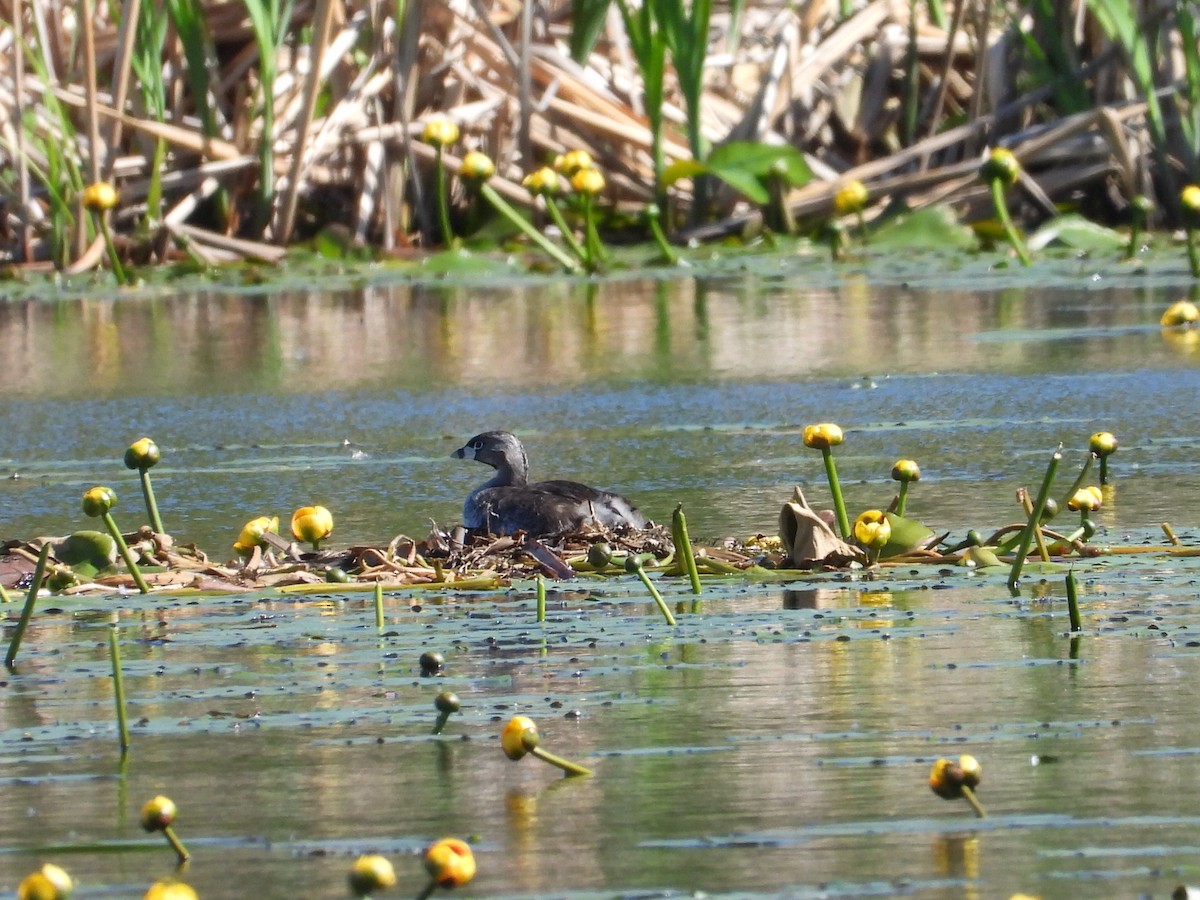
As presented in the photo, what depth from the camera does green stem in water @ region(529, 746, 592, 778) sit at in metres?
2.83

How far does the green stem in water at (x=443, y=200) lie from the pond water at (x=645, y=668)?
237 centimetres

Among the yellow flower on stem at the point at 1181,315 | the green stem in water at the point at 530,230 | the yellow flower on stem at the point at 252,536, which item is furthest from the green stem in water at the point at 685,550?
the green stem in water at the point at 530,230

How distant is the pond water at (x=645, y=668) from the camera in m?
2.66

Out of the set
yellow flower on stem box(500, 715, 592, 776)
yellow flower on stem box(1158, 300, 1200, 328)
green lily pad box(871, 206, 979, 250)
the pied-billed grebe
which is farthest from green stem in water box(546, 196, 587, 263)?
yellow flower on stem box(500, 715, 592, 776)

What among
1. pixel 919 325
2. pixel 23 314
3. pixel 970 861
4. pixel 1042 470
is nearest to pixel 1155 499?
pixel 1042 470

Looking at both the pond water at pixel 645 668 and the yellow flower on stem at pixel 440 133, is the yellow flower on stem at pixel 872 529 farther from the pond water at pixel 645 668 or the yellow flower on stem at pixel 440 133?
the yellow flower on stem at pixel 440 133

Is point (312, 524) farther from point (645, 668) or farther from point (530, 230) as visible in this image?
point (530, 230)

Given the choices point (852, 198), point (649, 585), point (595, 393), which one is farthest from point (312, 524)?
point (852, 198)

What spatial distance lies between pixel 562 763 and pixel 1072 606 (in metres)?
1.10

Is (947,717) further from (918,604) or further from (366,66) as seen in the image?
(366,66)

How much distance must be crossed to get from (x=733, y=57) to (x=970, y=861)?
10252 millimetres

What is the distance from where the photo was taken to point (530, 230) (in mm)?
9953

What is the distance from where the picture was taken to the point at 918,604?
13.4ft

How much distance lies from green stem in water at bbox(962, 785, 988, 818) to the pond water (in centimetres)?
3
